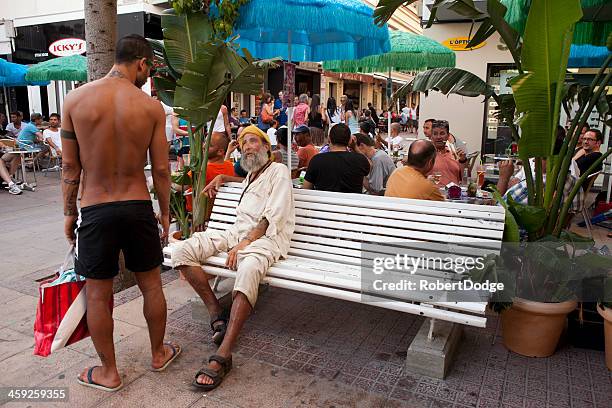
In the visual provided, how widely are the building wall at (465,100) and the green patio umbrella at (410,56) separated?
3.91 meters

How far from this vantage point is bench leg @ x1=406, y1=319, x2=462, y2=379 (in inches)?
126

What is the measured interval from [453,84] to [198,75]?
213 centimetres

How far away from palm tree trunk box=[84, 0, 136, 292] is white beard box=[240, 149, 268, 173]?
62.3 inches

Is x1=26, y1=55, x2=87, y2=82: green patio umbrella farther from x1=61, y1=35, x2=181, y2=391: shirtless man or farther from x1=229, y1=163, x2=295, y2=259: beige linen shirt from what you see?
x1=61, y1=35, x2=181, y2=391: shirtless man

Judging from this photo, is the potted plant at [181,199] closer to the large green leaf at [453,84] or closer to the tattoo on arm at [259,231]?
the tattoo on arm at [259,231]

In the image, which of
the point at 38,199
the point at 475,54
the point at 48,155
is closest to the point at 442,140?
the point at 475,54

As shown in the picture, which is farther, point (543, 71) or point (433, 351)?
point (543, 71)

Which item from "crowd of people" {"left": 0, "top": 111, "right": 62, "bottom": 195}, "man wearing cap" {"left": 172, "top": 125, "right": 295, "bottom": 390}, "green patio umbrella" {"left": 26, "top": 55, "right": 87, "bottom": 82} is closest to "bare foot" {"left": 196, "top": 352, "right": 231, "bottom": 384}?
"man wearing cap" {"left": 172, "top": 125, "right": 295, "bottom": 390}

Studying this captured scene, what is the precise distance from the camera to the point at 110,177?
293 cm

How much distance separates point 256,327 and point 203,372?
2.92ft

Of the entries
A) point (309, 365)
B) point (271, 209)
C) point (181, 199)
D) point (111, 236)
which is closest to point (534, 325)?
point (309, 365)

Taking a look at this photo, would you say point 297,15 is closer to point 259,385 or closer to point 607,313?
point 259,385

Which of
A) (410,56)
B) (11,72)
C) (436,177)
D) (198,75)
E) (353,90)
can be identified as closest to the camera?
(198,75)

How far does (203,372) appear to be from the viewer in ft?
10.3
